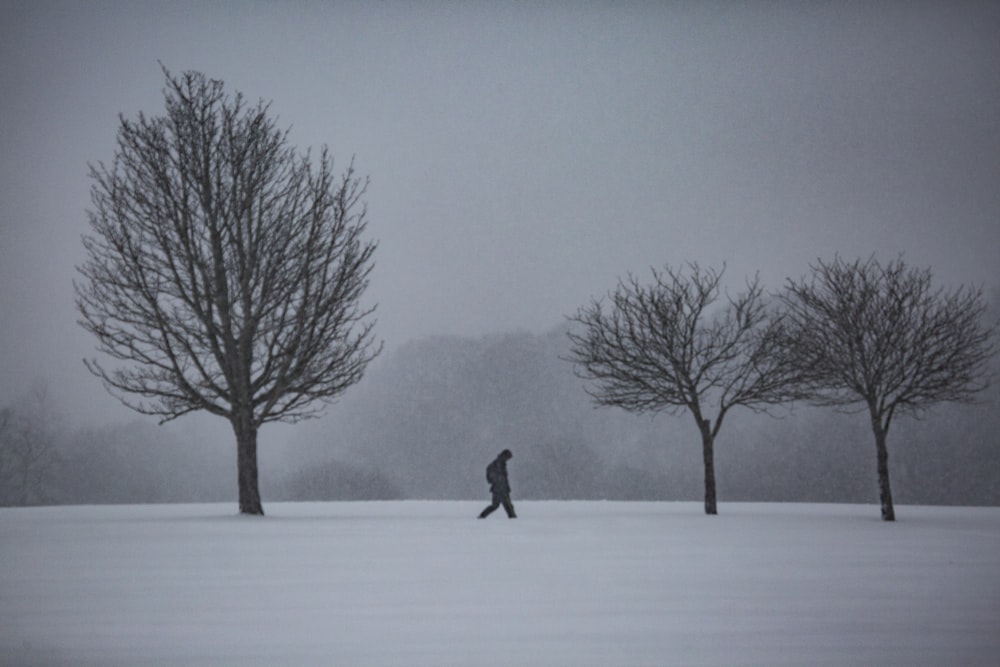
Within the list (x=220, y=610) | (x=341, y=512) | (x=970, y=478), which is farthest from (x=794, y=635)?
(x=970, y=478)

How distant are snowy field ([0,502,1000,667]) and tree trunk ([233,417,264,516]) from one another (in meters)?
5.76

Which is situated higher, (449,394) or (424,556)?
(449,394)

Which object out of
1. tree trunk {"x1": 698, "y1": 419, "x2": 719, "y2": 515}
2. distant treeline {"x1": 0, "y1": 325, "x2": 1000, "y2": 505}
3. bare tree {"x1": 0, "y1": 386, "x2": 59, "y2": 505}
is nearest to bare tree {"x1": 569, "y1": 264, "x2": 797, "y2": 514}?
tree trunk {"x1": 698, "y1": 419, "x2": 719, "y2": 515}

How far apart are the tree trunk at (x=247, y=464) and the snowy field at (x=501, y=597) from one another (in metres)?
5.76

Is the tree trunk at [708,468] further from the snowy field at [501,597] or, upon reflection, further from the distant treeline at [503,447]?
the distant treeline at [503,447]

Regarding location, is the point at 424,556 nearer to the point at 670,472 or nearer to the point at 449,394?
the point at 670,472

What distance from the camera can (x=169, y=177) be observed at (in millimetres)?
22906

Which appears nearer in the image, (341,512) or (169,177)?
(169,177)

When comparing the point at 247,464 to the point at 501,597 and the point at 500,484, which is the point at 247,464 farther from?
the point at 501,597

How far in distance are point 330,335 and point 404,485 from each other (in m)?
47.9

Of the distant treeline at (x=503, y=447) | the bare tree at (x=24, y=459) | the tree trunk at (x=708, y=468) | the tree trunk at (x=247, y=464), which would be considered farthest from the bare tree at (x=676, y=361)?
the bare tree at (x=24, y=459)

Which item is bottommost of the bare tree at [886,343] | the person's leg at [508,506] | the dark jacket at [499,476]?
the person's leg at [508,506]

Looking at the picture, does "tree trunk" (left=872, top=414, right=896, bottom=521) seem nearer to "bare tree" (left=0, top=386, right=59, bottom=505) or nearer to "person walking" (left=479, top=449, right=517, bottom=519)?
"person walking" (left=479, top=449, right=517, bottom=519)

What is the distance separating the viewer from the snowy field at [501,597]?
23.2 ft
